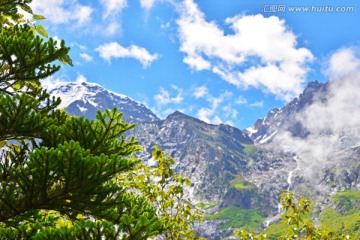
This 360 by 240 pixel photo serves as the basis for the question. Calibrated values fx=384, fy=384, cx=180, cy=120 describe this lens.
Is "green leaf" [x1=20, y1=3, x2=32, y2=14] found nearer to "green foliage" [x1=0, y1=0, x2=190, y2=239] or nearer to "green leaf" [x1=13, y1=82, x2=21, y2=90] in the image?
"green foliage" [x1=0, y1=0, x2=190, y2=239]

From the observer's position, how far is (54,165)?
9.32m

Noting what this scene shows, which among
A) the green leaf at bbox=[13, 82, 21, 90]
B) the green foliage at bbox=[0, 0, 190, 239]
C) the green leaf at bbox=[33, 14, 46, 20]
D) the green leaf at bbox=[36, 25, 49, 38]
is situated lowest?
the green foliage at bbox=[0, 0, 190, 239]

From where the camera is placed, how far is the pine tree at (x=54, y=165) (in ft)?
29.0

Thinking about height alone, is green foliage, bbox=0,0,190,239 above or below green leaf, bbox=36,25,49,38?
below

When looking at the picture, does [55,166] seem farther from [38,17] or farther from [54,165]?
[38,17]

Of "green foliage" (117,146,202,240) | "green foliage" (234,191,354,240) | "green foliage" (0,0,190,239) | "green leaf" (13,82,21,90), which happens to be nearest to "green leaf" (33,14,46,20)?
"green foliage" (0,0,190,239)

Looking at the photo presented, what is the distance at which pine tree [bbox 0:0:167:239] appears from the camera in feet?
29.0

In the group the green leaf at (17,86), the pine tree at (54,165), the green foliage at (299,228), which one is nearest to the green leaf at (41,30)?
the pine tree at (54,165)

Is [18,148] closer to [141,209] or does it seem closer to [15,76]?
[15,76]

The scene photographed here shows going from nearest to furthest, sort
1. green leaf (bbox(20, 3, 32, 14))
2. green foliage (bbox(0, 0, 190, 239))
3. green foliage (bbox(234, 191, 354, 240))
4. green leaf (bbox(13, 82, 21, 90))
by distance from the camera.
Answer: green foliage (bbox(0, 0, 190, 239)) < green leaf (bbox(20, 3, 32, 14)) < green leaf (bbox(13, 82, 21, 90)) < green foliage (bbox(234, 191, 354, 240))

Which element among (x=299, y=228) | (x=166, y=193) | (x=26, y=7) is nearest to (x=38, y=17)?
(x=26, y=7)

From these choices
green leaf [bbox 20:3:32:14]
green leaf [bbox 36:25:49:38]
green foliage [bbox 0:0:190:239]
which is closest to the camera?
green foliage [bbox 0:0:190:239]

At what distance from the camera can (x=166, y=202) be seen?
17.6 meters

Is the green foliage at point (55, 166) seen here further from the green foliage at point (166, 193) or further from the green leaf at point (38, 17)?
the green foliage at point (166, 193)
